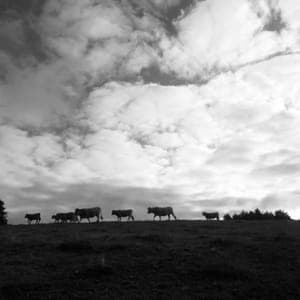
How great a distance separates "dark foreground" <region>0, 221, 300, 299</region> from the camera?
1842 cm

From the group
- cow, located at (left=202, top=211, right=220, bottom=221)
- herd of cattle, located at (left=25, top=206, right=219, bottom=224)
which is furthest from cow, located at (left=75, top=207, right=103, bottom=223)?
cow, located at (left=202, top=211, right=220, bottom=221)

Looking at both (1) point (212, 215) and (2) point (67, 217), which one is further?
(1) point (212, 215)

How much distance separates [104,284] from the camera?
19484 millimetres

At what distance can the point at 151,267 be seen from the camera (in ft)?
74.3

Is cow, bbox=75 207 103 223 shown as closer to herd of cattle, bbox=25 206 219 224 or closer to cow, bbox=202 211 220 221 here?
herd of cattle, bbox=25 206 219 224

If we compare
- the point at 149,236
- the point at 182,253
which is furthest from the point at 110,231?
the point at 182,253

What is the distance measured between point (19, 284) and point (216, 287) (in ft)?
29.3

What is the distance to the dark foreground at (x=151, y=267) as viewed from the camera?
18.4m


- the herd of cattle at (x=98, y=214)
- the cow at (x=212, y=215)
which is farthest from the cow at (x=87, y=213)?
the cow at (x=212, y=215)

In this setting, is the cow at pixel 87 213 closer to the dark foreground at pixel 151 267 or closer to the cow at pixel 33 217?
the cow at pixel 33 217

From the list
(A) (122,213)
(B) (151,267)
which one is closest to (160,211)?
(A) (122,213)

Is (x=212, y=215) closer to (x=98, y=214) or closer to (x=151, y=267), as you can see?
(x=98, y=214)

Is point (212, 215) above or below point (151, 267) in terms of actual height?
above

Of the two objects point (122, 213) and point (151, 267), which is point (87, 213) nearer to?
point (122, 213)
